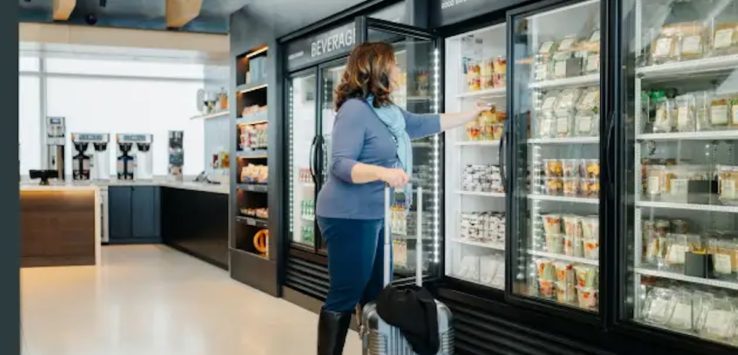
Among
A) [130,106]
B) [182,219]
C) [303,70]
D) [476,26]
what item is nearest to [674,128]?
[476,26]

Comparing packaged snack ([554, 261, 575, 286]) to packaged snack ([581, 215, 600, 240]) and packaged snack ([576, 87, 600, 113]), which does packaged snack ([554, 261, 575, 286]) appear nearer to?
packaged snack ([581, 215, 600, 240])

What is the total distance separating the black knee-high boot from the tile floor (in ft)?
4.50

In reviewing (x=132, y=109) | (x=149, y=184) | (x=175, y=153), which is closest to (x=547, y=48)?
(x=149, y=184)

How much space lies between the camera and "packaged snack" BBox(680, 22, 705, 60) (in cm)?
328

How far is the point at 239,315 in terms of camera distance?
19.6 feet

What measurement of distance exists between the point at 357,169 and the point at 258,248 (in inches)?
190

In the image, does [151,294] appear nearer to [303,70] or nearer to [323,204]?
[303,70]

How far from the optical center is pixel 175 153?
13.0 m

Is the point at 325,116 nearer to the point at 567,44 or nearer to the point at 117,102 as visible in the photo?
the point at 567,44

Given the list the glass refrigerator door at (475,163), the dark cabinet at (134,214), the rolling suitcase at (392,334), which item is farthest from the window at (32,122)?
the rolling suitcase at (392,334)

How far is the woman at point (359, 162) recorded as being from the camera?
124 inches

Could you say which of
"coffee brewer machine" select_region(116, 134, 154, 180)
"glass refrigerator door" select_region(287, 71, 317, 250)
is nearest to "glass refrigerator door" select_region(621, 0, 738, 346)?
"glass refrigerator door" select_region(287, 71, 317, 250)

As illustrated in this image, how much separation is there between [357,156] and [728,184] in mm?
1469

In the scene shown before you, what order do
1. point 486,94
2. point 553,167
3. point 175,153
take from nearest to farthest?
point 553,167, point 486,94, point 175,153
